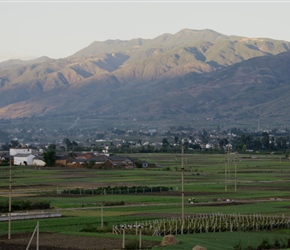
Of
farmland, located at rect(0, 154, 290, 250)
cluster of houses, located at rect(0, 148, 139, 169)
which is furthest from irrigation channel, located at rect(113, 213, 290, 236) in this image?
cluster of houses, located at rect(0, 148, 139, 169)

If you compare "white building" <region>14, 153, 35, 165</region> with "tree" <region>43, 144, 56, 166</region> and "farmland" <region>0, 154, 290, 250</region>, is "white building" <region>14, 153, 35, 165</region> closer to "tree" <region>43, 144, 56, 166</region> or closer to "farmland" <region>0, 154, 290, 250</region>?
"tree" <region>43, 144, 56, 166</region>

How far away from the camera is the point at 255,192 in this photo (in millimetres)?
78438

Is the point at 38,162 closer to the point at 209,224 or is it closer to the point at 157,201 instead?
the point at 157,201

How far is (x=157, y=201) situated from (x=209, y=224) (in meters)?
18.9

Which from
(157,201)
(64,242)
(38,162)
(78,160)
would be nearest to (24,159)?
(38,162)

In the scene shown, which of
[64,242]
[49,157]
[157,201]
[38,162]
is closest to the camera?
[64,242]

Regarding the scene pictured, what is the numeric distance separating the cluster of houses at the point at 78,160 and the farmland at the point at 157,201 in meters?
12.2

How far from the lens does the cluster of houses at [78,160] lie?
129 m

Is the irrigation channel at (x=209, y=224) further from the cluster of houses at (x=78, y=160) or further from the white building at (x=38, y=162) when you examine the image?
the white building at (x=38, y=162)

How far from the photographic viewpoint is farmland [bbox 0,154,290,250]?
153 feet

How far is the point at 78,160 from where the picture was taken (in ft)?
443

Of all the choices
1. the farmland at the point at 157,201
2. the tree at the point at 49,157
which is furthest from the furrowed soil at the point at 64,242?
the tree at the point at 49,157

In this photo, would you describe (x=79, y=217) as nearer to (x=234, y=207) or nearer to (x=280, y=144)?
(x=234, y=207)

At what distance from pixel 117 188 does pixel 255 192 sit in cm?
1186
